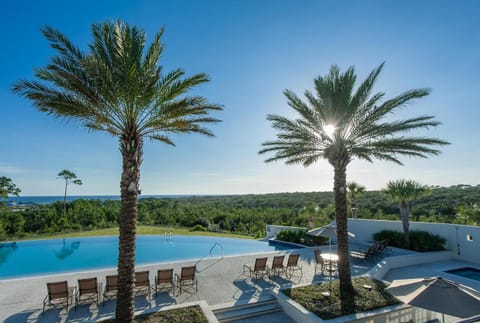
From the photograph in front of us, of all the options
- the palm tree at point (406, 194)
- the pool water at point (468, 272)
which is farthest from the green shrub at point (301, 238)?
the pool water at point (468, 272)

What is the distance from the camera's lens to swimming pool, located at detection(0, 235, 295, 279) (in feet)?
47.8

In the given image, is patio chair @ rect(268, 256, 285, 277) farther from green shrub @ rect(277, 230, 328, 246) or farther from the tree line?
the tree line

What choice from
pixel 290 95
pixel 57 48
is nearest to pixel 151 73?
pixel 57 48

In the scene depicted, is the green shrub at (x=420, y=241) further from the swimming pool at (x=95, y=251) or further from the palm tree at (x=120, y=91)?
the palm tree at (x=120, y=91)

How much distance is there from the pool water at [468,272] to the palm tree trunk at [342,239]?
6686 millimetres

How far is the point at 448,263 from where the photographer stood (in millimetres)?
12656

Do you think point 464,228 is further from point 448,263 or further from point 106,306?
point 106,306

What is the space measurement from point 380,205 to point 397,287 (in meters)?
31.0

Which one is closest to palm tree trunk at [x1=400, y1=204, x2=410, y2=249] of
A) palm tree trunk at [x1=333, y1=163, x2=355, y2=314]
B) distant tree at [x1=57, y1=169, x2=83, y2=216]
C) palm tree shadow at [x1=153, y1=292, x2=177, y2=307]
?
palm tree trunk at [x1=333, y1=163, x2=355, y2=314]

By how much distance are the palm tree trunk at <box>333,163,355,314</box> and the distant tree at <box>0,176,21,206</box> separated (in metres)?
33.0

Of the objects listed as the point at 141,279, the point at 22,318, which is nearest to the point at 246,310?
the point at 141,279

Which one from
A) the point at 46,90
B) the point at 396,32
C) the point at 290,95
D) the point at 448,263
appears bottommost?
the point at 448,263

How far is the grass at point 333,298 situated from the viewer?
22.5ft

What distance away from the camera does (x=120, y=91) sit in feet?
19.5
